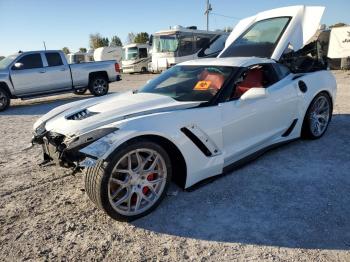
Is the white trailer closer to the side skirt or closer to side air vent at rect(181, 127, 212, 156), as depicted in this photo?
the side skirt

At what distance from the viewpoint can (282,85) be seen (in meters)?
4.54

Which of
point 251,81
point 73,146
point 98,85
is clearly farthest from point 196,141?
point 98,85

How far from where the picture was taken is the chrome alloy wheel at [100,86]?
12781 mm

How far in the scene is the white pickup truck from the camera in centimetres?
1084

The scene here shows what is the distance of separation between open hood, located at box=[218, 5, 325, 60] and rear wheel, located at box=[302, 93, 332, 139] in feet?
Answer: 3.00

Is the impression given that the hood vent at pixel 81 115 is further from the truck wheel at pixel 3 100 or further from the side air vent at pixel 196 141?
the truck wheel at pixel 3 100

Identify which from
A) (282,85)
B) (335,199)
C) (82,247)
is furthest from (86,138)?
(282,85)

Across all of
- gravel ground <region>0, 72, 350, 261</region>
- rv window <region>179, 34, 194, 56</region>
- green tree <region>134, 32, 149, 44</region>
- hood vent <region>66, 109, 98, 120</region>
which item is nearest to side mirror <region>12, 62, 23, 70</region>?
gravel ground <region>0, 72, 350, 261</region>

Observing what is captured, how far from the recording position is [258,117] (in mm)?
4043

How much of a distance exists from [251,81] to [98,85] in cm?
944

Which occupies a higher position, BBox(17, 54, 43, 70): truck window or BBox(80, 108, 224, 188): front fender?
BBox(17, 54, 43, 70): truck window

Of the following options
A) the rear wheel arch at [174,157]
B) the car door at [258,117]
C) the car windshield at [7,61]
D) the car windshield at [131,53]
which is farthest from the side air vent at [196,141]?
the car windshield at [131,53]

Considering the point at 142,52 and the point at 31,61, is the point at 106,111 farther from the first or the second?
the point at 142,52

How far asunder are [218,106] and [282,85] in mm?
1397
